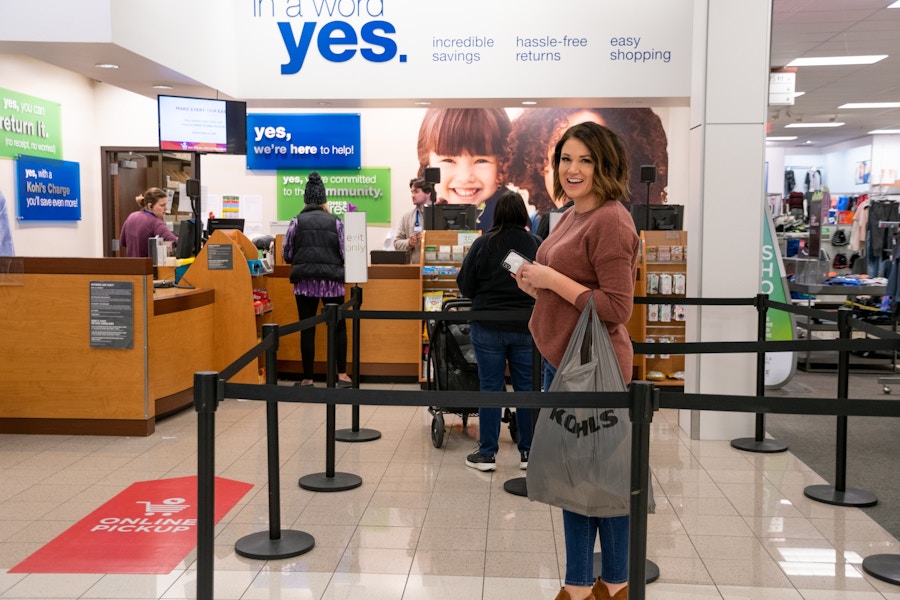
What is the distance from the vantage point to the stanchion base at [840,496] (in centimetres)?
448

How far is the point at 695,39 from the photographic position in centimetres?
594

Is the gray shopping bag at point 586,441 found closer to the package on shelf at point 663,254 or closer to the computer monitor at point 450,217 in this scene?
the package on shelf at point 663,254

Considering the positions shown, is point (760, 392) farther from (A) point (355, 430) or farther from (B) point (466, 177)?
(B) point (466, 177)

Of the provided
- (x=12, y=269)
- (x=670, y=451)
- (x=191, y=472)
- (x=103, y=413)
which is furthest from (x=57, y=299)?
(x=670, y=451)

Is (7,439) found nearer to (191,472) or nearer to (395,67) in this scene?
(191,472)

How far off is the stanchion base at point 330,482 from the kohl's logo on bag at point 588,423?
7.41ft

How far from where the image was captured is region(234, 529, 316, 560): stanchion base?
3711 mm

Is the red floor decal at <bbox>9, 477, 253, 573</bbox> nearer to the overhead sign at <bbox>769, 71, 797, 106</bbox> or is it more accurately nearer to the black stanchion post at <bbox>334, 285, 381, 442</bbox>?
the black stanchion post at <bbox>334, 285, 381, 442</bbox>

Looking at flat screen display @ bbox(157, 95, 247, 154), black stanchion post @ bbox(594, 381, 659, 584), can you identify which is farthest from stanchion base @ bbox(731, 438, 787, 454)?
flat screen display @ bbox(157, 95, 247, 154)

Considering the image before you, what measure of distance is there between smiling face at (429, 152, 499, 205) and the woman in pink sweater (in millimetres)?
9530

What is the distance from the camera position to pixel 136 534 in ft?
13.0

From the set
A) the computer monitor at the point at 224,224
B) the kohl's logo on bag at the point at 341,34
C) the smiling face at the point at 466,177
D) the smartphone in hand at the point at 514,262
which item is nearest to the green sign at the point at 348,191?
the smiling face at the point at 466,177

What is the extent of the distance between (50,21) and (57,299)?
2163 millimetres

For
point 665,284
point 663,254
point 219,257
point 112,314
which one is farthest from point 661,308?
point 112,314
